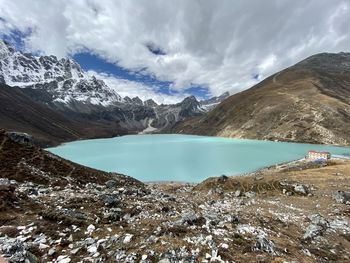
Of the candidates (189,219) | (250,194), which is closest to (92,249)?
(189,219)

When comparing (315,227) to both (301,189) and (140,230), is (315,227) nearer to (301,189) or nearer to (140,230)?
(140,230)

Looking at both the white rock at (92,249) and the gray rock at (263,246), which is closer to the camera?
the white rock at (92,249)

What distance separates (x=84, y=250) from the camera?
11.6m

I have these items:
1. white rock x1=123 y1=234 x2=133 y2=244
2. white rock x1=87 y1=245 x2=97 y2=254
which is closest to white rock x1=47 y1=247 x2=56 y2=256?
white rock x1=87 y1=245 x2=97 y2=254

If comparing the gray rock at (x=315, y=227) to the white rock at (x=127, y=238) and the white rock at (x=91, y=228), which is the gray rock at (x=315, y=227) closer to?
the white rock at (x=127, y=238)

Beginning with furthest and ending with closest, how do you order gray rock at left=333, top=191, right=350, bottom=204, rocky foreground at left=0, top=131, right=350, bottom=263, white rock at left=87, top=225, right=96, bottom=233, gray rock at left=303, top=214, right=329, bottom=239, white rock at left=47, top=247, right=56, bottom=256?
gray rock at left=333, top=191, right=350, bottom=204
gray rock at left=303, top=214, right=329, bottom=239
white rock at left=87, top=225, right=96, bottom=233
rocky foreground at left=0, top=131, right=350, bottom=263
white rock at left=47, top=247, right=56, bottom=256

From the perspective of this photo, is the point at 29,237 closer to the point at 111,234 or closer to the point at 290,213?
the point at 111,234

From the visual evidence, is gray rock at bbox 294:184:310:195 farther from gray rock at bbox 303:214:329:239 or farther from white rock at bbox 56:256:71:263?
white rock at bbox 56:256:71:263

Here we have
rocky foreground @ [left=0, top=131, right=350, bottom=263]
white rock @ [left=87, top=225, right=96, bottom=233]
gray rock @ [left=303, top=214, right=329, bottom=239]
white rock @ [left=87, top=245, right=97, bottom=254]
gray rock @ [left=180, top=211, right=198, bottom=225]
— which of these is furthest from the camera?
gray rock @ [left=303, top=214, right=329, bottom=239]

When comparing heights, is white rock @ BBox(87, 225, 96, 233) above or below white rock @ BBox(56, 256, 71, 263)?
above

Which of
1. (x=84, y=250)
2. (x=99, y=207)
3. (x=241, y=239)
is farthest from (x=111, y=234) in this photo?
(x=241, y=239)

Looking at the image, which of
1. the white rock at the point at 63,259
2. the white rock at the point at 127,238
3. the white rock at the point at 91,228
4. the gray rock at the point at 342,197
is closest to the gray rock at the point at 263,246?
the white rock at the point at 127,238

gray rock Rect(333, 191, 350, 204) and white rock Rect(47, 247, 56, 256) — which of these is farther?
gray rock Rect(333, 191, 350, 204)

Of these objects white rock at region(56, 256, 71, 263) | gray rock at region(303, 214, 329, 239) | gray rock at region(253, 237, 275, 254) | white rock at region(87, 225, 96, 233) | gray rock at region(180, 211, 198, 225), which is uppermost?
white rock at region(87, 225, 96, 233)
